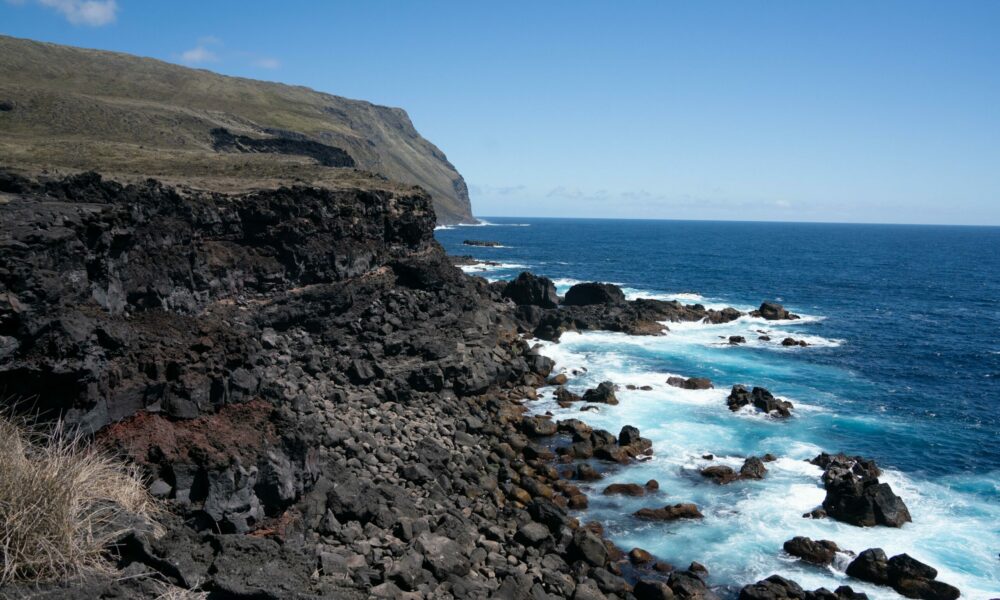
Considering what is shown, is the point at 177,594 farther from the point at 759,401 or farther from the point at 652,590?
the point at 759,401

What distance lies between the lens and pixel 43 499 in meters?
9.12

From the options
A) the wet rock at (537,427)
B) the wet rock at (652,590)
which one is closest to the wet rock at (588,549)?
the wet rock at (652,590)

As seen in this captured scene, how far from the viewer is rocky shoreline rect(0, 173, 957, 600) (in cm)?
1644

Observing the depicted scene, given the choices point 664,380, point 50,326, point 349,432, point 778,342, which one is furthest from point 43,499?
point 778,342

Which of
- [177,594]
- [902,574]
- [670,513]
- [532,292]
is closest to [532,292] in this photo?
[532,292]

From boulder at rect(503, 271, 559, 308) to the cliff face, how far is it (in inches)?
765

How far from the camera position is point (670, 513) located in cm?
2650

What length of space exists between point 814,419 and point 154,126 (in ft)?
241

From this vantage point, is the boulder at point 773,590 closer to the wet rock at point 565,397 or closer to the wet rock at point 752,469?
the wet rock at point 752,469

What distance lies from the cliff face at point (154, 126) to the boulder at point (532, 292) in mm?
19436

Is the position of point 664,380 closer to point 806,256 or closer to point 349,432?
point 349,432

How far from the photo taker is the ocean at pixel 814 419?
24.7m

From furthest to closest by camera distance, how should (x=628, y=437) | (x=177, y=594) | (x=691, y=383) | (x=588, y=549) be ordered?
(x=691, y=383) < (x=628, y=437) < (x=588, y=549) < (x=177, y=594)

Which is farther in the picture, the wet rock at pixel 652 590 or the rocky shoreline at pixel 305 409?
the wet rock at pixel 652 590
